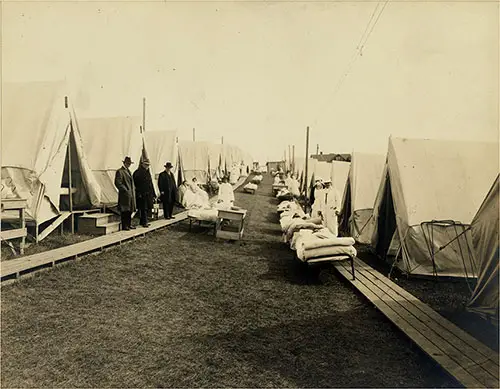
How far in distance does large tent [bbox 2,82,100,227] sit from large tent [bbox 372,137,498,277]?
6865 millimetres

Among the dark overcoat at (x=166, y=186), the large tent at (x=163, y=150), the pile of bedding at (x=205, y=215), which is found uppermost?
the large tent at (x=163, y=150)

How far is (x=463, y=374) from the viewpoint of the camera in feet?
12.2

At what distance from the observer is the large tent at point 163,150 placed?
18656 millimetres

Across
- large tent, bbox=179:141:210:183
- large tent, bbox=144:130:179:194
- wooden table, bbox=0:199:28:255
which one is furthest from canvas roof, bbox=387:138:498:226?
large tent, bbox=179:141:210:183

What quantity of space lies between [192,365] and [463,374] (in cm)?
231

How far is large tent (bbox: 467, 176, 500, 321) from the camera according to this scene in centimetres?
522

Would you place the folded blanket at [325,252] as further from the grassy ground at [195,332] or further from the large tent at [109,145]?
the large tent at [109,145]

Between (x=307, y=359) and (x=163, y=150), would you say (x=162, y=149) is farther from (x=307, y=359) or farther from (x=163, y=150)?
(x=307, y=359)

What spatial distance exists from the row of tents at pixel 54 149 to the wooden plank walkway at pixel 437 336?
20.3ft

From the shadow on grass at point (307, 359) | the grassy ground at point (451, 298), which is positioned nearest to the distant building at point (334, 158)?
the grassy ground at point (451, 298)

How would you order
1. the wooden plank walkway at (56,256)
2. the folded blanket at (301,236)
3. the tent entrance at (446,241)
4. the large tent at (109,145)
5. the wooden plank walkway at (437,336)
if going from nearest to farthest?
the wooden plank walkway at (437,336) → the wooden plank walkway at (56,256) → the folded blanket at (301,236) → the tent entrance at (446,241) → the large tent at (109,145)

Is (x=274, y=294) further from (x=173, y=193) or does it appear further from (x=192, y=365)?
(x=173, y=193)

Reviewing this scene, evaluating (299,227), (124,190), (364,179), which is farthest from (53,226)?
(364,179)

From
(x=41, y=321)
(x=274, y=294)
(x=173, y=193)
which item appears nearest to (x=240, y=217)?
(x=173, y=193)
